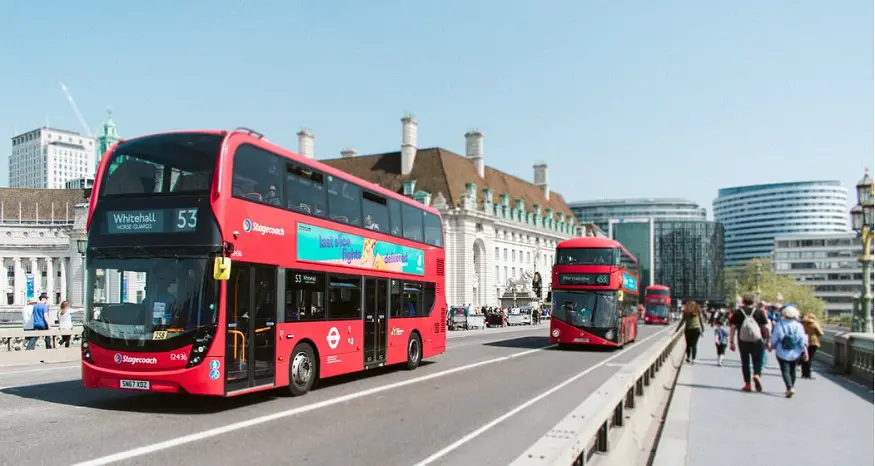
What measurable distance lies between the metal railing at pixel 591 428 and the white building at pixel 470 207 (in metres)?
72.1

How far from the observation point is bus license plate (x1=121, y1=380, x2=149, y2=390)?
1058cm

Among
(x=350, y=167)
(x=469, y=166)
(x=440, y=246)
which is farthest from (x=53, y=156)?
(x=440, y=246)

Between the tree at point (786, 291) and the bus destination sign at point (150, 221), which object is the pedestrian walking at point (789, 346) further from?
the tree at point (786, 291)

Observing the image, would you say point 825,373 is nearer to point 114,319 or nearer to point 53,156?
point 114,319

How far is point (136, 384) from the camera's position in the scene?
1062cm

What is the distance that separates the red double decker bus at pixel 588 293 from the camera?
25.5 m

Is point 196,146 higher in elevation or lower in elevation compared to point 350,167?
lower

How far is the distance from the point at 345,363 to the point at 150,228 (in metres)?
5.09

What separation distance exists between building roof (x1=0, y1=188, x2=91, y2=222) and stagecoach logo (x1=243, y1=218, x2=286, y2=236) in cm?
9680

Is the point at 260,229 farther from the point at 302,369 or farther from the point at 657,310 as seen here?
the point at 657,310

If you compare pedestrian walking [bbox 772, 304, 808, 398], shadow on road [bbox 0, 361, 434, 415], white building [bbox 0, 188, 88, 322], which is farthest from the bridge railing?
white building [bbox 0, 188, 88, 322]

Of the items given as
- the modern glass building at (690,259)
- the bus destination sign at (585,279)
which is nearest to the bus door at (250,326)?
the bus destination sign at (585,279)

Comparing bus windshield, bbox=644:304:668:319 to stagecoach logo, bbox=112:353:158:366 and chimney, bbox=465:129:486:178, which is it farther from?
stagecoach logo, bbox=112:353:158:366

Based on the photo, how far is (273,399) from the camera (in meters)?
12.6
